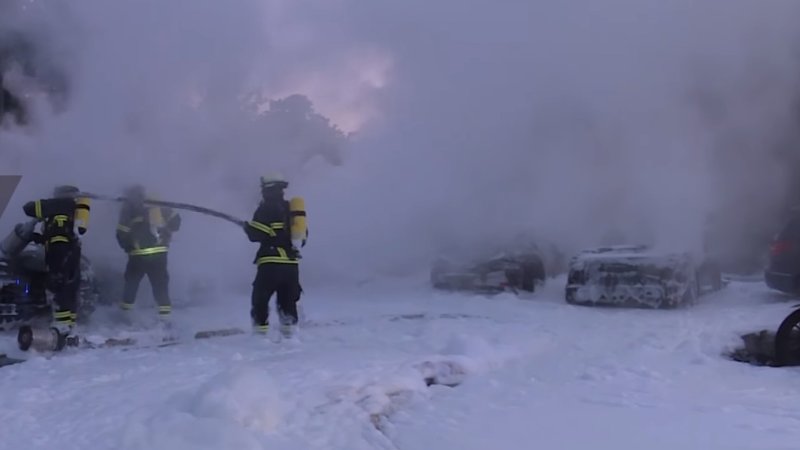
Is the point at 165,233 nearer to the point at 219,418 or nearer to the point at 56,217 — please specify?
the point at 56,217

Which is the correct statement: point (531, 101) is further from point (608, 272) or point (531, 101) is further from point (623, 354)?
point (623, 354)

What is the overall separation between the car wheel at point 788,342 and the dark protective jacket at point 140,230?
639cm

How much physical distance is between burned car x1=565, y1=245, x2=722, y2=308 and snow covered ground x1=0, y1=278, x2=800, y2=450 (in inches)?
63.5

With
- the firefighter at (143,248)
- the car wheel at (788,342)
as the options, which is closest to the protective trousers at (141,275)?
the firefighter at (143,248)

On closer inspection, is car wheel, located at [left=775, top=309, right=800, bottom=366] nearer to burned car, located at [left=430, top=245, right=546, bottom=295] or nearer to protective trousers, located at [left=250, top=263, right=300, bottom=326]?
protective trousers, located at [left=250, top=263, right=300, bottom=326]

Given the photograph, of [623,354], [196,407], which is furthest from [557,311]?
[196,407]

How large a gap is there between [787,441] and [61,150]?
29.9ft

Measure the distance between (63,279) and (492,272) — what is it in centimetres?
631

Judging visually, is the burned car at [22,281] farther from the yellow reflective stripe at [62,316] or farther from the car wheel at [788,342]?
the car wheel at [788,342]

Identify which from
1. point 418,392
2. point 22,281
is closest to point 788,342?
point 418,392

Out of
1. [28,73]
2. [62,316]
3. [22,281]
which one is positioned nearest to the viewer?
[62,316]

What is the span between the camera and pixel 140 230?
912cm

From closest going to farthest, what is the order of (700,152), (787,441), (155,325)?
1. (787,441)
2. (155,325)
3. (700,152)

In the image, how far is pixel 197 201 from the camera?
11500mm
